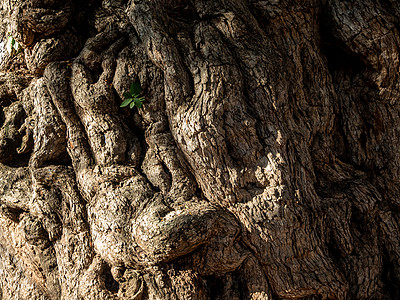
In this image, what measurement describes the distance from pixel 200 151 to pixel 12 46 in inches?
76.2

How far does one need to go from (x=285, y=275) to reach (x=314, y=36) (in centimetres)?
201

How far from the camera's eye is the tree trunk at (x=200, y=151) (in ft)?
9.30

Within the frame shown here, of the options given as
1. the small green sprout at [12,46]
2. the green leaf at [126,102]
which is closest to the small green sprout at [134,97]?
the green leaf at [126,102]

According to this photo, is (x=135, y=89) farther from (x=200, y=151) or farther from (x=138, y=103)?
(x=200, y=151)

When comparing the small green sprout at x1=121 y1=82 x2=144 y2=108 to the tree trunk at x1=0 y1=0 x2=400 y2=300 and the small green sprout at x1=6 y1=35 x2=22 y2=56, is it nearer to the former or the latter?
the tree trunk at x1=0 y1=0 x2=400 y2=300

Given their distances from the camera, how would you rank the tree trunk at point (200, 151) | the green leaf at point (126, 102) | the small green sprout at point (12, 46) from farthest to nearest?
the small green sprout at point (12, 46)
the green leaf at point (126, 102)
the tree trunk at point (200, 151)

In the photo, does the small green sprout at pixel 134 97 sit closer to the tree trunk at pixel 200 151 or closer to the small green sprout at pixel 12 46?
the tree trunk at pixel 200 151

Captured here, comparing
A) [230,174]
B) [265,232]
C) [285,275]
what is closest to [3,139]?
[230,174]

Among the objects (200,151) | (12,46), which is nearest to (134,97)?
(200,151)

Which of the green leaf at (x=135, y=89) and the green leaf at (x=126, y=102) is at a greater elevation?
the green leaf at (x=135, y=89)

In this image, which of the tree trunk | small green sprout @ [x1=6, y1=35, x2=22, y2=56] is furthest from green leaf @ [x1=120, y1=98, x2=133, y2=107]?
small green sprout @ [x1=6, y1=35, x2=22, y2=56]

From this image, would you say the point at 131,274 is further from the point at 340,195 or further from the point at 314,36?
the point at 314,36

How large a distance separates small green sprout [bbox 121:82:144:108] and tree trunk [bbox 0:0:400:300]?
0.05m

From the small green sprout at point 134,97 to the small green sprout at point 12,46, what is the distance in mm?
1174
